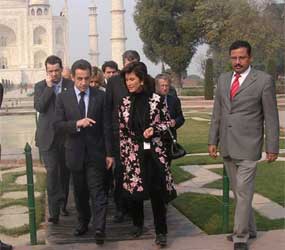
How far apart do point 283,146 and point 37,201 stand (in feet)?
19.4

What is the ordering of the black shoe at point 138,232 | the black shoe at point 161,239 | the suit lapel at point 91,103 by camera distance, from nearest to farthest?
the black shoe at point 161,239 → the suit lapel at point 91,103 → the black shoe at point 138,232

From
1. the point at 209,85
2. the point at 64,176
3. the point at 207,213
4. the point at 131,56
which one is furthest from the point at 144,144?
the point at 209,85

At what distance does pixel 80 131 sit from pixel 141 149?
0.63 meters

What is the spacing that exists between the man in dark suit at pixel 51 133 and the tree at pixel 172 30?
3404cm

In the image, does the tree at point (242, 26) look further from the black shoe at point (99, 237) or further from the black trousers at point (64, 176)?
the black shoe at point (99, 237)

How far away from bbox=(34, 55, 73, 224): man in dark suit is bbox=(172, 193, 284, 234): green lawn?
1.44 m

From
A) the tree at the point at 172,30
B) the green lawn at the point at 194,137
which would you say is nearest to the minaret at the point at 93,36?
the tree at the point at 172,30

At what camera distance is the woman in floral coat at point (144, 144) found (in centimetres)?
430

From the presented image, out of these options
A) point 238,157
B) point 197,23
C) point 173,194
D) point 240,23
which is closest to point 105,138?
point 173,194

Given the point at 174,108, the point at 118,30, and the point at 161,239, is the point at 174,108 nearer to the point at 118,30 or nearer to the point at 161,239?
the point at 161,239

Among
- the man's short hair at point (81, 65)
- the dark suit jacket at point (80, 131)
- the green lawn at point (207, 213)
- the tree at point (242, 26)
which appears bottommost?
the green lawn at point (207, 213)

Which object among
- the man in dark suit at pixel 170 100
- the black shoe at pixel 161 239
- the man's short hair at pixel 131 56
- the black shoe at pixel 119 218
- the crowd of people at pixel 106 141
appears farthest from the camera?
the man in dark suit at pixel 170 100

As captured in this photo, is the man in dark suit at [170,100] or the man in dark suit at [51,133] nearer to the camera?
the man in dark suit at [51,133]

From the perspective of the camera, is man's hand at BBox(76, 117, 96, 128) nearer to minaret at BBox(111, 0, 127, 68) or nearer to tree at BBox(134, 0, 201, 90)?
tree at BBox(134, 0, 201, 90)
